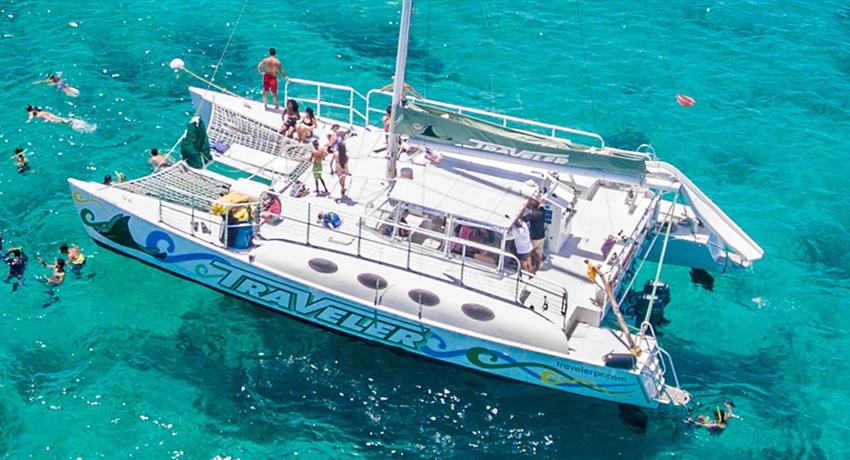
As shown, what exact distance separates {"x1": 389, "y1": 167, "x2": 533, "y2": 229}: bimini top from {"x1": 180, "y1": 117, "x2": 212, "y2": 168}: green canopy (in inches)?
226

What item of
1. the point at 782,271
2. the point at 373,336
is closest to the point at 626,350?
the point at 373,336

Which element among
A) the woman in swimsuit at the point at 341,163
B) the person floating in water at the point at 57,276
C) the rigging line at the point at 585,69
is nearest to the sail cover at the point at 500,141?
the woman in swimsuit at the point at 341,163

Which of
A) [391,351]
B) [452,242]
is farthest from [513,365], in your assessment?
[391,351]

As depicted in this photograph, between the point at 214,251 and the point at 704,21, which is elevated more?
the point at 704,21

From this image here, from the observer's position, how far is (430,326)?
22.6 metres

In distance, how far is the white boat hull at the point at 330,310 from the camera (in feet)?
73.3

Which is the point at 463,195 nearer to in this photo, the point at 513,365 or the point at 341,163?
the point at 341,163

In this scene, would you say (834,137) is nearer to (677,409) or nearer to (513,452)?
(677,409)

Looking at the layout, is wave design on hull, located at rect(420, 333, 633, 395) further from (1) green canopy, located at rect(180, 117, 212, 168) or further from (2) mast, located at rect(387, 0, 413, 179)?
(1) green canopy, located at rect(180, 117, 212, 168)

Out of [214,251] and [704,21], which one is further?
[704,21]

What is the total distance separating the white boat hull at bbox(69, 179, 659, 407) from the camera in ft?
73.3

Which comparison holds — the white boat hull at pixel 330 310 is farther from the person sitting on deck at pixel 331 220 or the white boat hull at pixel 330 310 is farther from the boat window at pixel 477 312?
the person sitting on deck at pixel 331 220

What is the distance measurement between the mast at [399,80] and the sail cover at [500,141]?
0.89 ft

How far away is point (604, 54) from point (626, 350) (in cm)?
1835
